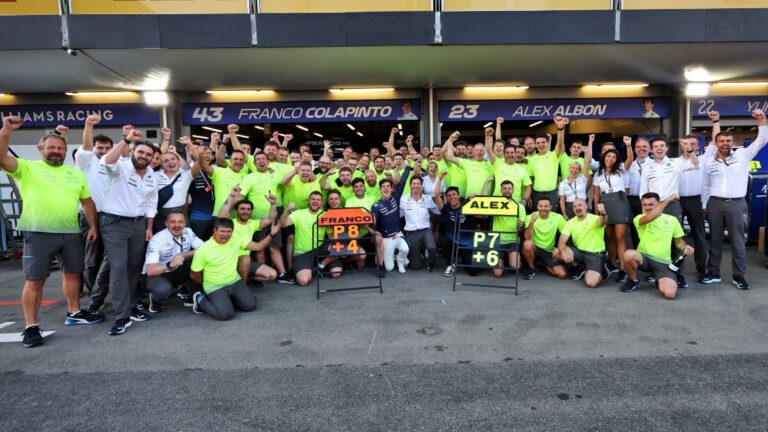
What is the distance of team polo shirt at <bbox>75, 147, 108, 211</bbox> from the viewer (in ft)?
13.6

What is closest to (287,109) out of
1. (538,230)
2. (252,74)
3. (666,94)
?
(252,74)

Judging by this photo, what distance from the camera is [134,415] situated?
2.60 meters

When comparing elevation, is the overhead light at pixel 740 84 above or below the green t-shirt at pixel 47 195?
above

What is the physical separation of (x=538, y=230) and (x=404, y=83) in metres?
5.19

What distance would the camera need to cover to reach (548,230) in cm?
577

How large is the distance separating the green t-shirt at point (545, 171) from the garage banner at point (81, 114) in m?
8.73

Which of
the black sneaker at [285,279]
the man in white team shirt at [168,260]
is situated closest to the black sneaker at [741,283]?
the black sneaker at [285,279]

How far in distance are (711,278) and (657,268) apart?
1052 millimetres

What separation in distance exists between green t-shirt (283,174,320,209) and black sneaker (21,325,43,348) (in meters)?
3.30

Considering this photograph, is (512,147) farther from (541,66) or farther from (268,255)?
(268,255)

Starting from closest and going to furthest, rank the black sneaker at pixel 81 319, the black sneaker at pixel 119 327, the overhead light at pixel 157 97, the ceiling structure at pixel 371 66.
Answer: the black sneaker at pixel 119 327 < the black sneaker at pixel 81 319 < the ceiling structure at pixel 371 66 < the overhead light at pixel 157 97

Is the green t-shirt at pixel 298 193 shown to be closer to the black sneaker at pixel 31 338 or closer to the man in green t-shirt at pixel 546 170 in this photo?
the black sneaker at pixel 31 338

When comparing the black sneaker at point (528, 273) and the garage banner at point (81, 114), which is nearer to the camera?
the black sneaker at point (528, 273)

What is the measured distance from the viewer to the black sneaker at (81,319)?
4.29 meters
